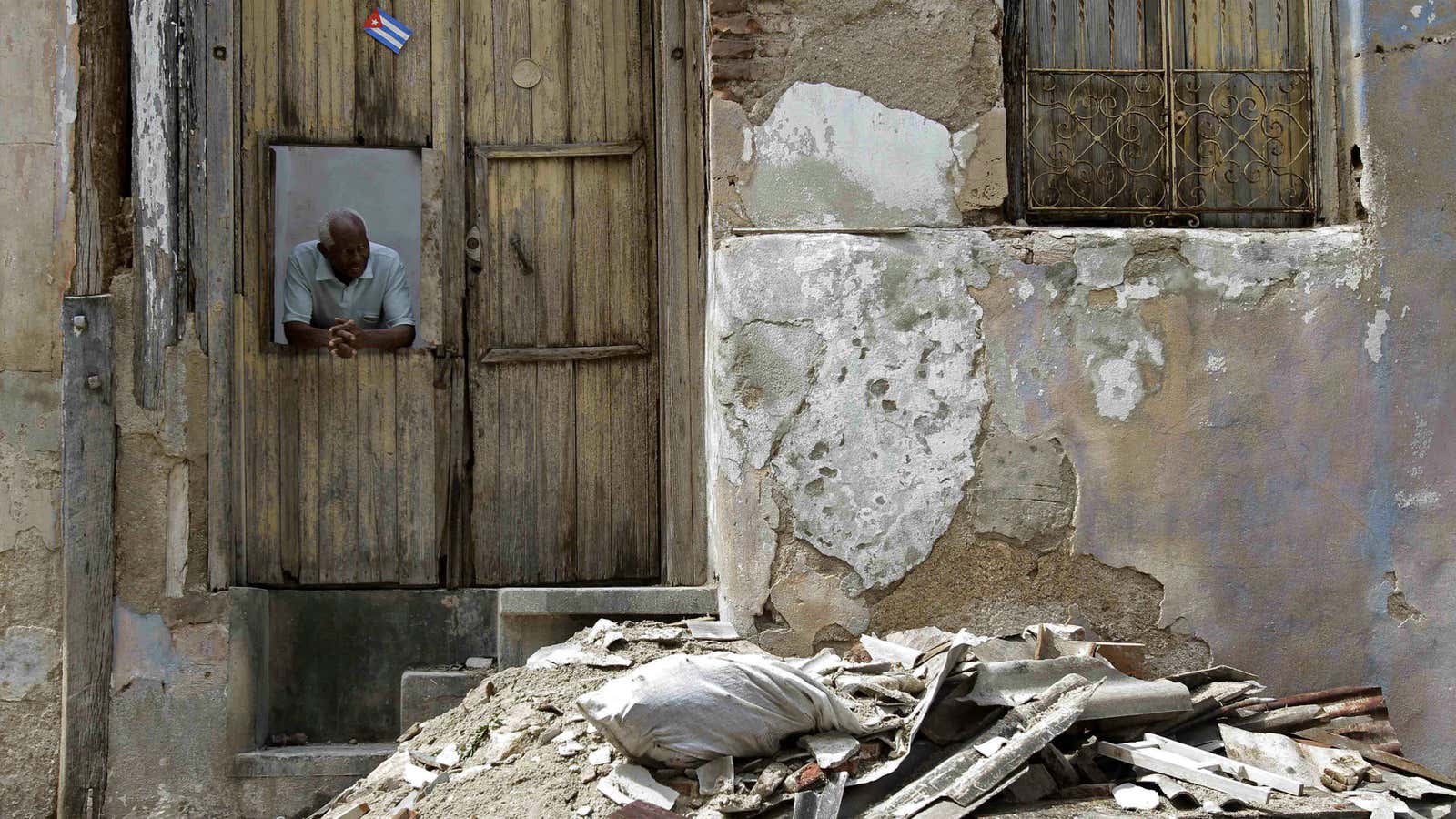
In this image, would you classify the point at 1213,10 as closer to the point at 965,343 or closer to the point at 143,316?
the point at 965,343

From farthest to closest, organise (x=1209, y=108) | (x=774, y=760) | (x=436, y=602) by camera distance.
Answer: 1. (x=436, y=602)
2. (x=1209, y=108)
3. (x=774, y=760)

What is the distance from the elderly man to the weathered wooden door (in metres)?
0.32

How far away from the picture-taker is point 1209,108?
4.54 metres

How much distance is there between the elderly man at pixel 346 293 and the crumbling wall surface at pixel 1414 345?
3339mm

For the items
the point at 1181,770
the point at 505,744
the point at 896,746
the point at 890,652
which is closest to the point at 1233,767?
the point at 1181,770

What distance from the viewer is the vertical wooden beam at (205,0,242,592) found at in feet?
15.4

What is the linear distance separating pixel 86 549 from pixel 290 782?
104 cm

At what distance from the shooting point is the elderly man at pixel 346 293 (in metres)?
5.03

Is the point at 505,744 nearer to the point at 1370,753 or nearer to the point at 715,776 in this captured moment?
the point at 715,776

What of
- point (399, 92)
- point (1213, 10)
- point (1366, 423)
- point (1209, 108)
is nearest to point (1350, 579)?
point (1366, 423)

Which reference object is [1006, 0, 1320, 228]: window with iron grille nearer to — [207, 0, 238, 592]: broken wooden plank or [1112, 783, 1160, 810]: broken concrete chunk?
[1112, 783, 1160, 810]: broken concrete chunk

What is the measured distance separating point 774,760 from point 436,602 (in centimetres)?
213

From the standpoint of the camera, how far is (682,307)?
4988mm

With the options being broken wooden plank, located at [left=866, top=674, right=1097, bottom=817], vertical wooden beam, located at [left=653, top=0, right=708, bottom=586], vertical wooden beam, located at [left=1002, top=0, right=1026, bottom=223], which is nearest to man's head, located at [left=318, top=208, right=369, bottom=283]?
vertical wooden beam, located at [left=653, top=0, right=708, bottom=586]
